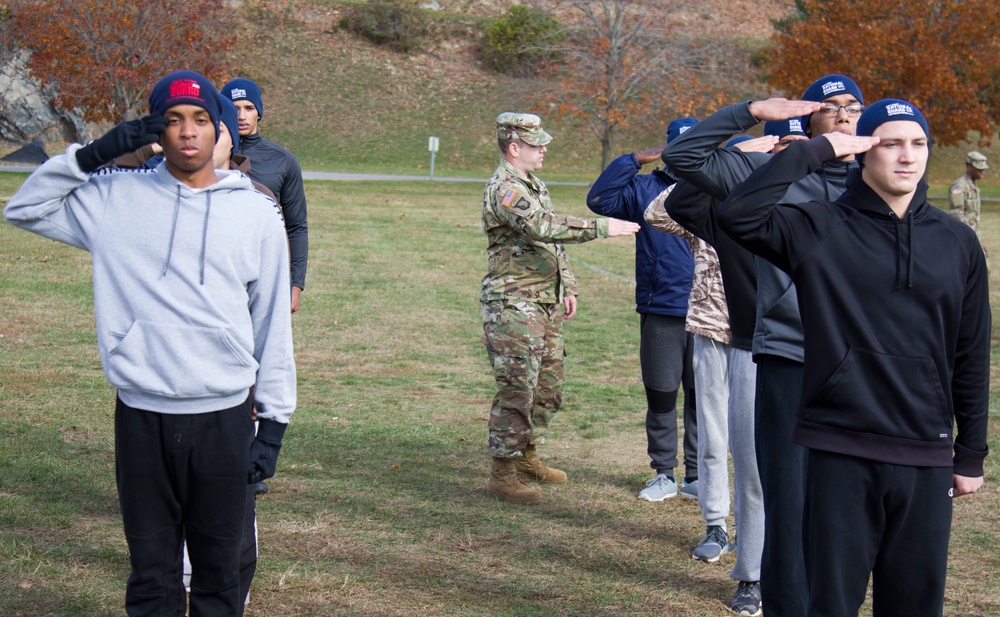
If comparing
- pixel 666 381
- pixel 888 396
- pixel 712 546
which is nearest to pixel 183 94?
pixel 888 396

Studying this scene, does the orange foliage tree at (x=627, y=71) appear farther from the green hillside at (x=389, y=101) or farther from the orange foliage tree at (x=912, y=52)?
the orange foliage tree at (x=912, y=52)

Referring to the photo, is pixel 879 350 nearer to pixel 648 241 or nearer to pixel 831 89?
pixel 831 89

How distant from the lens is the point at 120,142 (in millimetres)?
3107

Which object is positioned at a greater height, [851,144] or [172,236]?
[851,144]

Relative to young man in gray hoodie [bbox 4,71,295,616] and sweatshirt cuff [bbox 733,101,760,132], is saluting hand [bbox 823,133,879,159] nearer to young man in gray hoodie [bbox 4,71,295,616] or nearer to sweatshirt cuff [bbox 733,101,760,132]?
sweatshirt cuff [bbox 733,101,760,132]

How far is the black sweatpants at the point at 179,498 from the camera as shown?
10.6 feet

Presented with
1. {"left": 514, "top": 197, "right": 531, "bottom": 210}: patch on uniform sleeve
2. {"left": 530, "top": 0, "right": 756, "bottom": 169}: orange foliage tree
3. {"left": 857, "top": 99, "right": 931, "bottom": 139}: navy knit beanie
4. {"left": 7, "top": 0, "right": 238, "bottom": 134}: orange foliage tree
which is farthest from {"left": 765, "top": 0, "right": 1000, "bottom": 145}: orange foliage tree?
{"left": 857, "top": 99, "right": 931, "bottom": 139}: navy knit beanie

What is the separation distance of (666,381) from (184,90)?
12.8 feet

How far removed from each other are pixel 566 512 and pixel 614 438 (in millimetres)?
1835

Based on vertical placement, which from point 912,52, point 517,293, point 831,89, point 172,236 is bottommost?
point 517,293

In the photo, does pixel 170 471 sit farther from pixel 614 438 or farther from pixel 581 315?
pixel 581 315

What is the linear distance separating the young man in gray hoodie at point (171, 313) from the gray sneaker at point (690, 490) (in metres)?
3.68

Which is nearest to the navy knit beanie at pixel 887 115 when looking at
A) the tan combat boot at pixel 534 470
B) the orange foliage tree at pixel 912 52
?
the tan combat boot at pixel 534 470

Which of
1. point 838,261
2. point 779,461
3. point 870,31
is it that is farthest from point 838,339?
point 870,31
